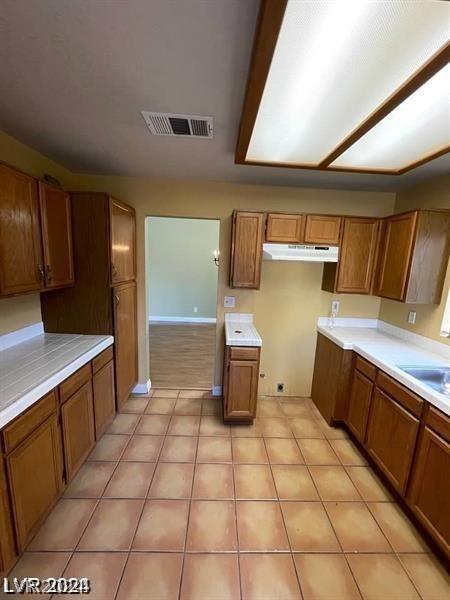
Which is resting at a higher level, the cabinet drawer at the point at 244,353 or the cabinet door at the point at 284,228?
the cabinet door at the point at 284,228

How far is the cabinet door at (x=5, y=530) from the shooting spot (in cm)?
125

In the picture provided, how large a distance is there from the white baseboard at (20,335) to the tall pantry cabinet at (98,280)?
67 millimetres

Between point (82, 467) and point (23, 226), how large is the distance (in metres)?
1.89

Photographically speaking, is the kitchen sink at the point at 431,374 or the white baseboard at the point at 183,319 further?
the white baseboard at the point at 183,319

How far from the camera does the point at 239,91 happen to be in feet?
4.34

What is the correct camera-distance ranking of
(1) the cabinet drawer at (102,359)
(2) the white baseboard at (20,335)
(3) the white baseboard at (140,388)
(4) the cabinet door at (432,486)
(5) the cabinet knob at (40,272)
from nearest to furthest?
(4) the cabinet door at (432,486)
(5) the cabinet knob at (40,272)
(2) the white baseboard at (20,335)
(1) the cabinet drawer at (102,359)
(3) the white baseboard at (140,388)

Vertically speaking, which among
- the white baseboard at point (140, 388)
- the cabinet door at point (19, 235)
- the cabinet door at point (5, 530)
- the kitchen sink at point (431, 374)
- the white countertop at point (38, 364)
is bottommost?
the white baseboard at point (140, 388)

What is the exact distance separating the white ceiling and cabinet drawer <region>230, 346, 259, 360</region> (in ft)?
5.55

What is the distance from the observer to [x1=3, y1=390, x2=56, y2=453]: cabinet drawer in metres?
1.27

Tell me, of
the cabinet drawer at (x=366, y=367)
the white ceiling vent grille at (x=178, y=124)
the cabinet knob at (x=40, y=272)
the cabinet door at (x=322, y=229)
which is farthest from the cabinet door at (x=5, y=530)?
the cabinet door at (x=322, y=229)

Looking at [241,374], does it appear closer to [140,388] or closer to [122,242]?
[140,388]

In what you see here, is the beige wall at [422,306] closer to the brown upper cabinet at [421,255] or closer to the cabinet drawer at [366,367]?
the brown upper cabinet at [421,255]

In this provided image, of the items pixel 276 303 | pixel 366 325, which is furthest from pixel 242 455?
pixel 366 325

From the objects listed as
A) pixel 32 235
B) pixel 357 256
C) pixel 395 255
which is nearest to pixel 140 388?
pixel 32 235
